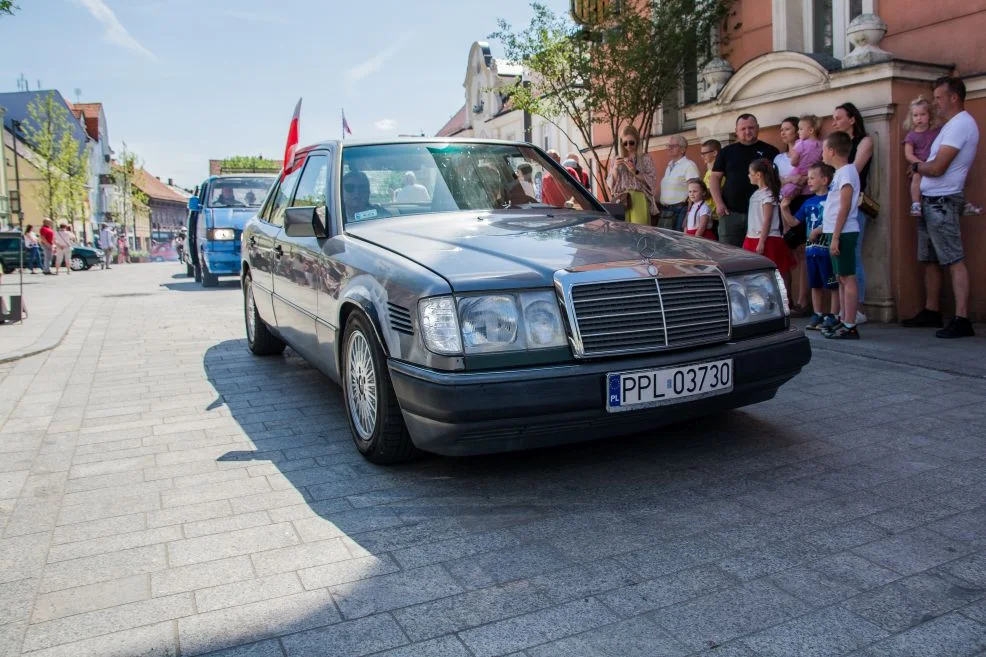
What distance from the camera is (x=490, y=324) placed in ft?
11.9

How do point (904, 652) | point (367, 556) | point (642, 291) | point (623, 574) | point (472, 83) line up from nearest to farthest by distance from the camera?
point (904, 652), point (623, 574), point (367, 556), point (642, 291), point (472, 83)

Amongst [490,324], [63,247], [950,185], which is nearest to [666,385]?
[490,324]

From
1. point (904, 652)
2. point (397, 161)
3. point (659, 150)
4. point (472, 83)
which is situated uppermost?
point (472, 83)

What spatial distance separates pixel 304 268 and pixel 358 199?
620mm

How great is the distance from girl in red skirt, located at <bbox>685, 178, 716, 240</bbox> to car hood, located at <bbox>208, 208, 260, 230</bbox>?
1042 cm

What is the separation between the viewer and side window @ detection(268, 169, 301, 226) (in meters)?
6.32

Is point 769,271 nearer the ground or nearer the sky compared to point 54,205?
nearer the ground

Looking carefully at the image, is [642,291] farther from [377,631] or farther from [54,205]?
[54,205]

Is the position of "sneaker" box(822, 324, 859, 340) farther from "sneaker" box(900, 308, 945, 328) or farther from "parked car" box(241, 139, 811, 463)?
"parked car" box(241, 139, 811, 463)

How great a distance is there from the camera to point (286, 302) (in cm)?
602

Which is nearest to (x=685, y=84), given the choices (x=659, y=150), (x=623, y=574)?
(x=659, y=150)

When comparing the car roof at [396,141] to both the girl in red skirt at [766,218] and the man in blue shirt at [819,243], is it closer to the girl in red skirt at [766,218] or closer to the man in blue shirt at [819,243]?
the man in blue shirt at [819,243]

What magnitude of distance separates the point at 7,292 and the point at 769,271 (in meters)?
18.0

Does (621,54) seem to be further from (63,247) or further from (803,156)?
(63,247)
